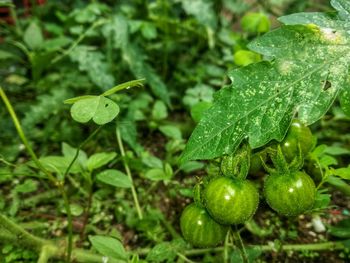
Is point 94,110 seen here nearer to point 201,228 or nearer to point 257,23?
point 201,228

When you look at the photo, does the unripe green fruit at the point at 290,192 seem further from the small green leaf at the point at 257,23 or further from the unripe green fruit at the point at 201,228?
the small green leaf at the point at 257,23

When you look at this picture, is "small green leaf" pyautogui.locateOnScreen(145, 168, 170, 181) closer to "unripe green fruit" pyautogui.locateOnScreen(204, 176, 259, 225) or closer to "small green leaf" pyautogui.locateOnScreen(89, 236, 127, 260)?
"small green leaf" pyautogui.locateOnScreen(89, 236, 127, 260)

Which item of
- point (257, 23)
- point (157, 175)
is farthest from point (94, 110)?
point (257, 23)

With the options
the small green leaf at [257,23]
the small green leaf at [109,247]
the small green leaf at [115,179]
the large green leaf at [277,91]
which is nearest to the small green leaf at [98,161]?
the small green leaf at [115,179]

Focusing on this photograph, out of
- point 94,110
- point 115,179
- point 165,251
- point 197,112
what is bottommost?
point 165,251

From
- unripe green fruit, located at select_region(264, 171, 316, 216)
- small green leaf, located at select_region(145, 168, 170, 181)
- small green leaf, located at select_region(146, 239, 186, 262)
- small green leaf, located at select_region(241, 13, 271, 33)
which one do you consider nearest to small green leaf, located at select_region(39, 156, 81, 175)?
small green leaf, located at select_region(145, 168, 170, 181)
